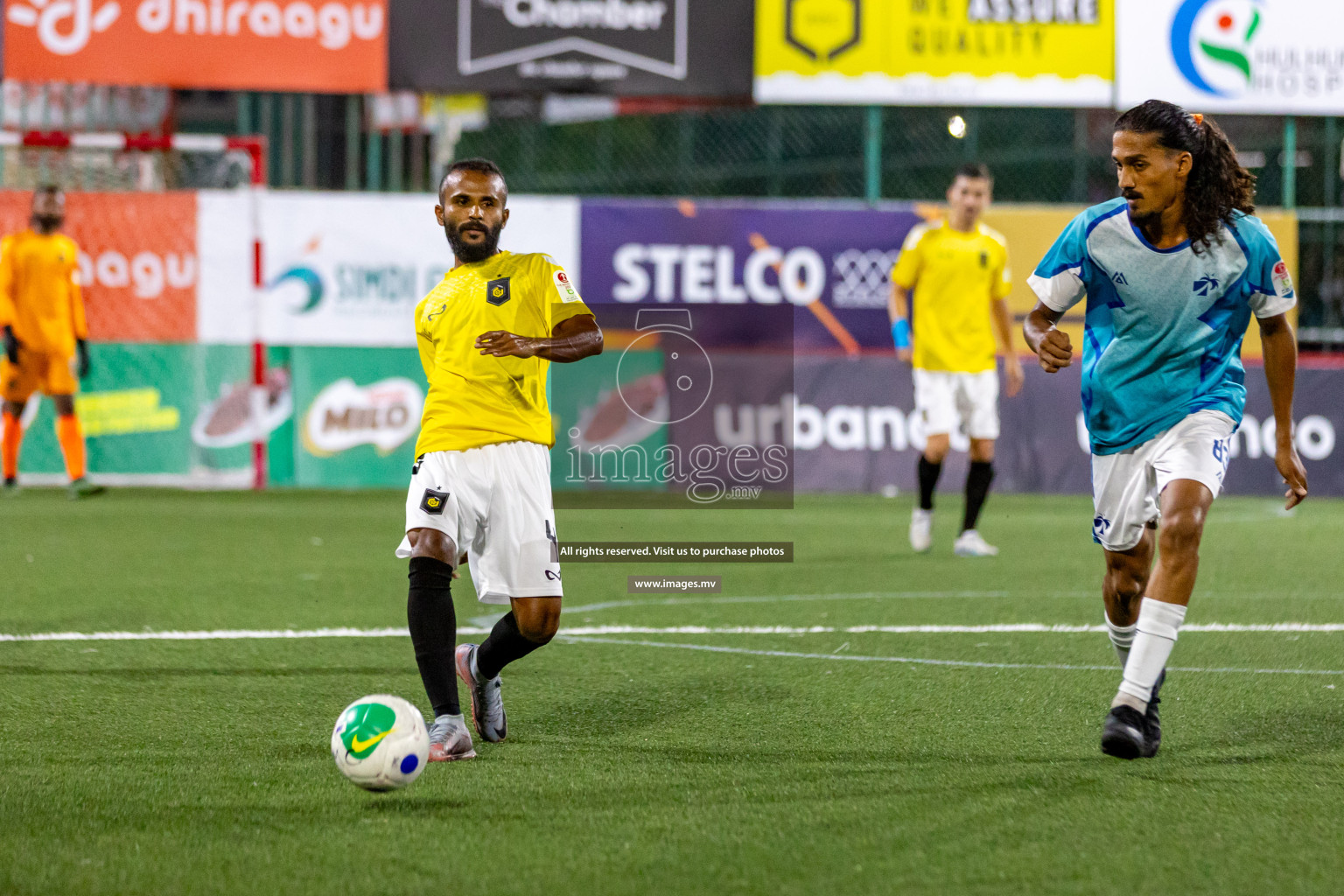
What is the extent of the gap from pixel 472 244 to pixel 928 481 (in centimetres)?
582

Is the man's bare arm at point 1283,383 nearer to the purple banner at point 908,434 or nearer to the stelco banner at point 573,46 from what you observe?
the purple banner at point 908,434

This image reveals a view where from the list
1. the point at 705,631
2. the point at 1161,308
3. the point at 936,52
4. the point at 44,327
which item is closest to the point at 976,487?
the point at 705,631

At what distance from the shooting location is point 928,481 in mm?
9859

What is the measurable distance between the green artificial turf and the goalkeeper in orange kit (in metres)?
4.70

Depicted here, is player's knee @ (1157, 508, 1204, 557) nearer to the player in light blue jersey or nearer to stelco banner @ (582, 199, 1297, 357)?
the player in light blue jersey

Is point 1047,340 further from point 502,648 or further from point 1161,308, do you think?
point 502,648

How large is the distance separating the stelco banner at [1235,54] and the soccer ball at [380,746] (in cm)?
1257

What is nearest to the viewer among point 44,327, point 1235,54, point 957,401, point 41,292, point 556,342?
point 556,342

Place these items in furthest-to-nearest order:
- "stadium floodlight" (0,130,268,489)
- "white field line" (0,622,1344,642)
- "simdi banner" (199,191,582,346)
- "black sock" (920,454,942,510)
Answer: "simdi banner" (199,191,582,346), "stadium floodlight" (0,130,268,489), "black sock" (920,454,942,510), "white field line" (0,622,1344,642)

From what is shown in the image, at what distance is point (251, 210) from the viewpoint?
45.6ft

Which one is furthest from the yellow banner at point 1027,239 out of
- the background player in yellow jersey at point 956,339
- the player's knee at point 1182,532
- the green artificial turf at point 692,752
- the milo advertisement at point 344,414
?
the player's knee at point 1182,532

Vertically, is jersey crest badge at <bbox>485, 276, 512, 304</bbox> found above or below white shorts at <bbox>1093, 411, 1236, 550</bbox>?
above

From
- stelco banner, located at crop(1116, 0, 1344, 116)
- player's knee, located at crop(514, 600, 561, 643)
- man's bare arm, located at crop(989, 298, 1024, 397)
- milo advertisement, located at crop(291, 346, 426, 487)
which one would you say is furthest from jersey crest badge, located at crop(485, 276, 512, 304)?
stelco banner, located at crop(1116, 0, 1344, 116)

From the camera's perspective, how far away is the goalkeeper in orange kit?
12.8 meters
